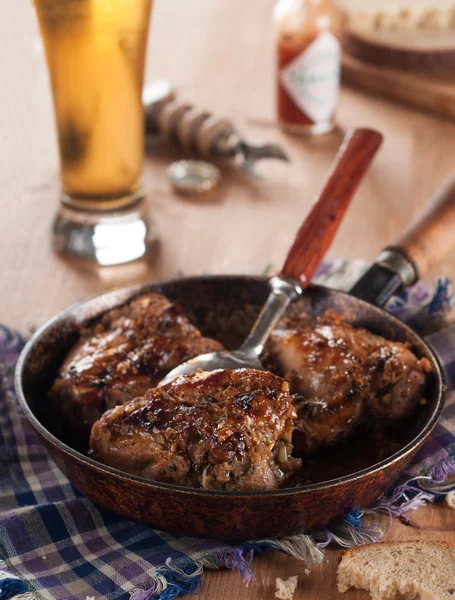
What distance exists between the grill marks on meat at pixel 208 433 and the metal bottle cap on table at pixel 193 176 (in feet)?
6.13

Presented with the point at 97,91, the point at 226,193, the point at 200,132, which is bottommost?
the point at 226,193

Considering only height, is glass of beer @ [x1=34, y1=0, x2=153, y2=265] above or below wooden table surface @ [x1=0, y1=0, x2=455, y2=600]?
above

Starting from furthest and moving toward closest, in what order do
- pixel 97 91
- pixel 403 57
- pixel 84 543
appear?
1. pixel 403 57
2. pixel 97 91
3. pixel 84 543

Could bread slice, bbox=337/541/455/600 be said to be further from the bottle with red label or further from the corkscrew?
the bottle with red label

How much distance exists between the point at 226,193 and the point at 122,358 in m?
1.63

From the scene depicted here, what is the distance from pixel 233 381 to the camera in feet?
5.49

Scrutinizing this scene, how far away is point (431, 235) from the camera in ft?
7.65

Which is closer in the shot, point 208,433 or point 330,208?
point 208,433

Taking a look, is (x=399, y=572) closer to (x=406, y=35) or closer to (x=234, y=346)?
(x=234, y=346)

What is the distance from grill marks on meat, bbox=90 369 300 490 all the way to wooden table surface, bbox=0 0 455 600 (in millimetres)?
220

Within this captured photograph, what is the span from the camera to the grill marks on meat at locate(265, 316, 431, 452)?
6.00 ft

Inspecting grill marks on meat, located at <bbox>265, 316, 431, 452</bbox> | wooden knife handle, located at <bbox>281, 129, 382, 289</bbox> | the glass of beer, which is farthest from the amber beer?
grill marks on meat, located at <bbox>265, 316, 431, 452</bbox>

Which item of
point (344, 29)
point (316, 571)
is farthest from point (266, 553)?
point (344, 29)

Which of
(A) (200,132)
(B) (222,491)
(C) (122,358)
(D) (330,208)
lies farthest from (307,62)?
(B) (222,491)
